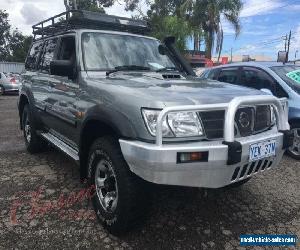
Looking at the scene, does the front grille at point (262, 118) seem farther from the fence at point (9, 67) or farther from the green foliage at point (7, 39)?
the green foliage at point (7, 39)

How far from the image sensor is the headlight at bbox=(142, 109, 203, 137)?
9.09 feet

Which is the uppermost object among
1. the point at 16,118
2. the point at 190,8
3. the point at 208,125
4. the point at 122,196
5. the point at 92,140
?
the point at 190,8

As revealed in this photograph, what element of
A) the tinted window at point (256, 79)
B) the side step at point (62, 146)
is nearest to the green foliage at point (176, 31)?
the tinted window at point (256, 79)

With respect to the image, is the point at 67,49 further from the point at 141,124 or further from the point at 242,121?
the point at 242,121

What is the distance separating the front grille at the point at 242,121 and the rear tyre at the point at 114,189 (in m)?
0.72

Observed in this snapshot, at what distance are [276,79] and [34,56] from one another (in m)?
4.14

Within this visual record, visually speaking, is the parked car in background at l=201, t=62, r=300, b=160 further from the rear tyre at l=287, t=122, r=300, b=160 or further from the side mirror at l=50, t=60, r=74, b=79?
the side mirror at l=50, t=60, r=74, b=79

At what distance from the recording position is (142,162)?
2.73 m

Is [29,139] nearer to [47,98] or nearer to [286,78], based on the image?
[47,98]

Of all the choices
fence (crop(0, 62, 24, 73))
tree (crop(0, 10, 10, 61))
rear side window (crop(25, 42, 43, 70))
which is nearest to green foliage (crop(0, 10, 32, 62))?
tree (crop(0, 10, 10, 61))

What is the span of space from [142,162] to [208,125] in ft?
1.98

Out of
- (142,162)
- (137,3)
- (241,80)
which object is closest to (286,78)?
(241,80)

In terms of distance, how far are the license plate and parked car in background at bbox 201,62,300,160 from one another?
8.15ft

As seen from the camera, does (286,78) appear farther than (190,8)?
No
